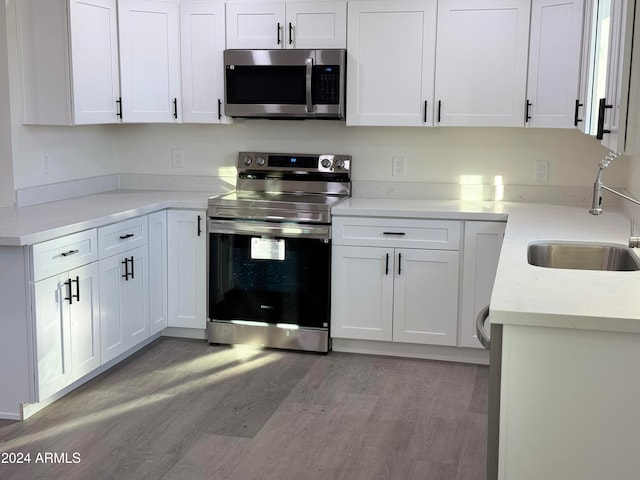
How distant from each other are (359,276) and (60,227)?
168cm

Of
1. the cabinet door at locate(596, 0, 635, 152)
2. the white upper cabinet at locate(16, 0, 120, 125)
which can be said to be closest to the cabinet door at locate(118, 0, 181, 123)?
the white upper cabinet at locate(16, 0, 120, 125)

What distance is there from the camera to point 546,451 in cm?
222

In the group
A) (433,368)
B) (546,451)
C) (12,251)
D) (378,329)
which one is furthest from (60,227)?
(546,451)

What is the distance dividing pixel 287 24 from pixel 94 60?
3.70ft

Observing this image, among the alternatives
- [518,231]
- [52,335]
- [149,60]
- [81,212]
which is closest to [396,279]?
[518,231]

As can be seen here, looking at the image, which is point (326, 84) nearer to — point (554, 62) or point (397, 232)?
point (397, 232)

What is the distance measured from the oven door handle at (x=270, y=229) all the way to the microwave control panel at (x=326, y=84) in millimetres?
750

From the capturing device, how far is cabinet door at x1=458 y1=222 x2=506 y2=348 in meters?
4.28

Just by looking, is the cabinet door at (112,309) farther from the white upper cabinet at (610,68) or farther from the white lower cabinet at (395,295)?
the white upper cabinet at (610,68)

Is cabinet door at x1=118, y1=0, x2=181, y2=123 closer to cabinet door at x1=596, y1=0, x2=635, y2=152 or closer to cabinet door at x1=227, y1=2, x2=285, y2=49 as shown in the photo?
cabinet door at x1=227, y1=2, x2=285, y2=49

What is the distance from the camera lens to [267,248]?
4559 millimetres

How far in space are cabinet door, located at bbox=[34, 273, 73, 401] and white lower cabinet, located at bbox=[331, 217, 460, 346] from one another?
1.52 m

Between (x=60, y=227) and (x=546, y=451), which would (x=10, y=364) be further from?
(x=546, y=451)

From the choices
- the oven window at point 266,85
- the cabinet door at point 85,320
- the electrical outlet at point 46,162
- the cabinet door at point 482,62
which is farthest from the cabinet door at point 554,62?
the electrical outlet at point 46,162
